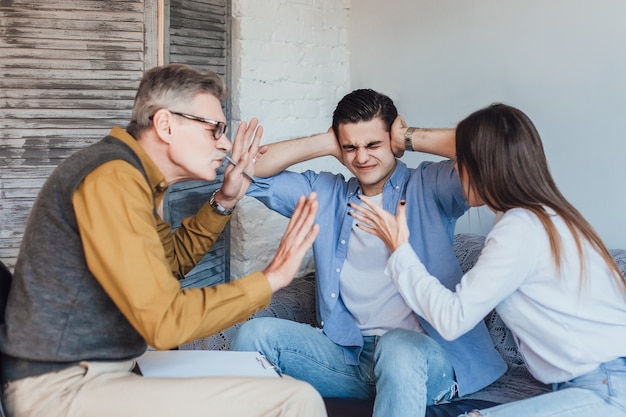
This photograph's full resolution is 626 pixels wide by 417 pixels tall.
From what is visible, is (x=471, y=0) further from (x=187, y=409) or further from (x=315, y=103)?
(x=187, y=409)

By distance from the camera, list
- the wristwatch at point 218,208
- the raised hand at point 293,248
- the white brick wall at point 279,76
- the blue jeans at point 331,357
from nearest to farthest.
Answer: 1. the raised hand at point 293,248
2. the blue jeans at point 331,357
3. the wristwatch at point 218,208
4. the white brick wall at point 279,76

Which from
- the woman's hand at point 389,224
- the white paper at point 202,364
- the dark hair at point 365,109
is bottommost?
the white paper at point 202,364

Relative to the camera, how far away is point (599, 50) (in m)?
2.35

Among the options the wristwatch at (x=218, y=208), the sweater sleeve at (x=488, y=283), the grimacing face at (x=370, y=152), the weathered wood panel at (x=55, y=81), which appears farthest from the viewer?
the weathered wood panel at (x=55, y=81)

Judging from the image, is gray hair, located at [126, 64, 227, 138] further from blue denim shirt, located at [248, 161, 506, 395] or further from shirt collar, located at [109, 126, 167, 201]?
blue denim shirt, located at [248, 161, 506, 395]

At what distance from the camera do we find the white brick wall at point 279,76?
307 centimetres

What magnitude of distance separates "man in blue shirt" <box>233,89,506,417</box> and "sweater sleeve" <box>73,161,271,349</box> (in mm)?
685

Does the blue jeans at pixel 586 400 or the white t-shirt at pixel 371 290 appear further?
the white t-shirt at pixel 371 290

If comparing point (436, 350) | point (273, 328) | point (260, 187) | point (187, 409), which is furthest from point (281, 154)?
point (187, 409)

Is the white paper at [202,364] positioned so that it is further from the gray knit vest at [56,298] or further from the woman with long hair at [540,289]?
the woman with long hair at [540,289]

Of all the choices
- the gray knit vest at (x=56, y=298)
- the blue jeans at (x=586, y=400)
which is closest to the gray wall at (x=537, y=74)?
the blue jeans at (x=586, y=400)

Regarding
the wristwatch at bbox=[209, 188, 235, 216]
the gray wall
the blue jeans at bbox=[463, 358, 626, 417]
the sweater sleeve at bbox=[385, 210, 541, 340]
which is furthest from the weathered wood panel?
the blue jeans at bbox=[463, 358, 626, 417]

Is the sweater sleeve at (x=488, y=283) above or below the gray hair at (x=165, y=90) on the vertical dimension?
below

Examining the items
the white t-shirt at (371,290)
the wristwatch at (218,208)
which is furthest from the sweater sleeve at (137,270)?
the white t-shirt at (371,290)
